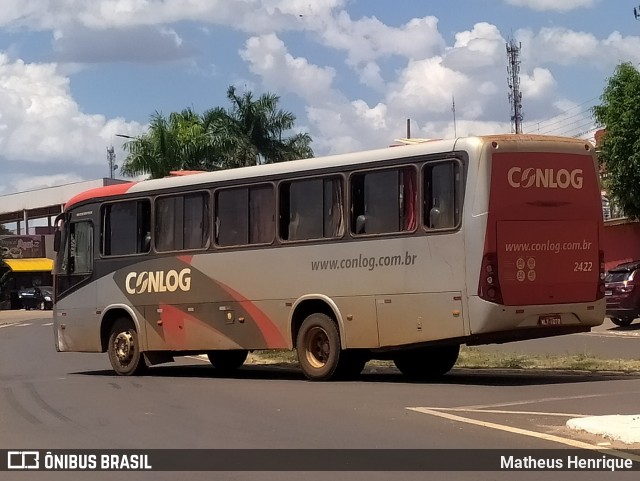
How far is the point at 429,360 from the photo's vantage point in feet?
57.2

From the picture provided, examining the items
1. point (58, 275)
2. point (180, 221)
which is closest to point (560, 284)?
point (180, 221)

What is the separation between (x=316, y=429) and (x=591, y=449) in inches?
116

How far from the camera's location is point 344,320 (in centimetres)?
1612

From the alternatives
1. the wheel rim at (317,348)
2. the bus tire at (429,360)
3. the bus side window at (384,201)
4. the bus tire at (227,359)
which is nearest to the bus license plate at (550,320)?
the bus side window at (384,201)

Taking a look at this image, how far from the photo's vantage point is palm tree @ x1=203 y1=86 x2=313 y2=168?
41812 mm

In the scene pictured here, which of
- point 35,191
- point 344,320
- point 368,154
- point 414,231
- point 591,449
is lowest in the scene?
point 591,449

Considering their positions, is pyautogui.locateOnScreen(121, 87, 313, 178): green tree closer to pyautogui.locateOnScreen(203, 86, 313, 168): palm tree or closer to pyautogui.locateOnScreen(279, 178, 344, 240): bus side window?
pyautogui.locateOnScreen(203, 86, 313, 168): palm tree

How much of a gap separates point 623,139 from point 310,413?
79.4 ft

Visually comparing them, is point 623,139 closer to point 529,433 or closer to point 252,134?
point 252,134

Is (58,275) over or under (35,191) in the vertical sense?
under

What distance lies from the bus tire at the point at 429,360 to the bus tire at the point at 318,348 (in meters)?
1.38

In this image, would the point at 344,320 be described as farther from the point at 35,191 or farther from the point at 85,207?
the point at 35,191
